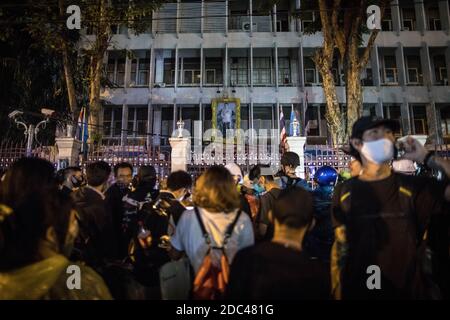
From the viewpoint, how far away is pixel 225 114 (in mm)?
20609

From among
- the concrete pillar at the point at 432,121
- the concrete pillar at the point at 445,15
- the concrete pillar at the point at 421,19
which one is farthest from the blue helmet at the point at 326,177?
the concrete pillar at the point at 445,15

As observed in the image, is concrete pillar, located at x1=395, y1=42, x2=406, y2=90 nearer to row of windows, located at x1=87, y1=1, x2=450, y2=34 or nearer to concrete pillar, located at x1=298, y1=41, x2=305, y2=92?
row of windows, located at x1=87, y1=1, x2=450, y2=34

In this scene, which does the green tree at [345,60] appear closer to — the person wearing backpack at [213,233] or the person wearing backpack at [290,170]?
the person wearing backpack at [290,170]

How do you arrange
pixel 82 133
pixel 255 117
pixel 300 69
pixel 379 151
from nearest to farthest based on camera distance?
1. pixel 379 151
2. pixel 82 133
3. pixel 300 69
4. pixel 255 117

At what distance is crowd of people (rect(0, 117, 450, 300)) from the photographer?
206cm

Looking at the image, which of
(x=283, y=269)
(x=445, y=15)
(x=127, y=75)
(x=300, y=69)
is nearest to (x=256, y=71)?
(x=300, y=69)

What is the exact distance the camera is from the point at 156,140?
824 inches

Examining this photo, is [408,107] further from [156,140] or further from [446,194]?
[446,194]

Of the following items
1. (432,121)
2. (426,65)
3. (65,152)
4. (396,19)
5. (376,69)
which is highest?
(396,19)

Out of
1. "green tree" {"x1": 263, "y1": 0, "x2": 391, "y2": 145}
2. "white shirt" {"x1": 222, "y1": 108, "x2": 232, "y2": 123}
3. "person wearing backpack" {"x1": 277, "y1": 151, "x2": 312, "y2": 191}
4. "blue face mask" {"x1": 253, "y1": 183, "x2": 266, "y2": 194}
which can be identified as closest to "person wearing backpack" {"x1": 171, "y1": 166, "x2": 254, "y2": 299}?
"person wearing backpack" {"x1": 277, "y1": 151, "x2": 312, "y2": 191}

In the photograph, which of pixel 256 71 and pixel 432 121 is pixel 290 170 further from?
pixel 432 121

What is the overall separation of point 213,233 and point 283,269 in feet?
2.30

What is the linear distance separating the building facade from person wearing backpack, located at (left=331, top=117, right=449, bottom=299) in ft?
58.4

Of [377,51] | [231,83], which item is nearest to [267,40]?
[231,83]
